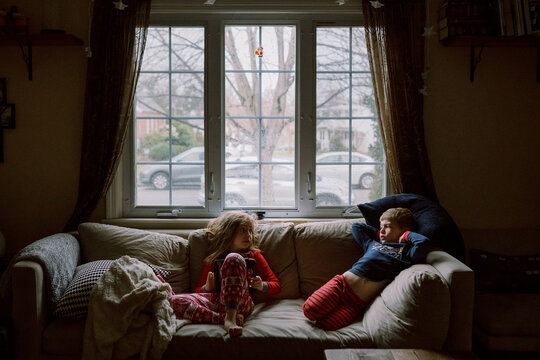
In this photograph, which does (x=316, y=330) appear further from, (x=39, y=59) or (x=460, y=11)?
(x=39, y=59)

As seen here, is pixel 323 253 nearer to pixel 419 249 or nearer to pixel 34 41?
pixel 419 249

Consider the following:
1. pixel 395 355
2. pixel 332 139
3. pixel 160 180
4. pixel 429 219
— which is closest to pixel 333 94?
pixel 332 139

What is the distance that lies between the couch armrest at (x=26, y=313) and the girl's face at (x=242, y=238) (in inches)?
42.2

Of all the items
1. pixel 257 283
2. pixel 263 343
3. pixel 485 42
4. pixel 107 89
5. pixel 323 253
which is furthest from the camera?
pixel 107 89

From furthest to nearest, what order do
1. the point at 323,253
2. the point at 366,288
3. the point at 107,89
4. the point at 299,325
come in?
the point at 107,89 → the point at 323,253 → the point at 366,288 → the point at 299,325

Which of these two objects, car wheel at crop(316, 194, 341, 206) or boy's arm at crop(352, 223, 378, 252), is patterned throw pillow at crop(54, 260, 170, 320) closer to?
boy's arm at crop(352, 223, 378, 252)

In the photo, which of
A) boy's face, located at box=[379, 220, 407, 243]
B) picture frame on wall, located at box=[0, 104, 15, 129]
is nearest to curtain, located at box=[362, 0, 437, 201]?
boy's face, located at box=[379, 220, 407, 243]

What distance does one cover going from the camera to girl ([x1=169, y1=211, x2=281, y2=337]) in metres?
2.34

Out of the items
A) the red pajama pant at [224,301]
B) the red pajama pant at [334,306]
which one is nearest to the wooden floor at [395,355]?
the red pajama pant at [334,306]

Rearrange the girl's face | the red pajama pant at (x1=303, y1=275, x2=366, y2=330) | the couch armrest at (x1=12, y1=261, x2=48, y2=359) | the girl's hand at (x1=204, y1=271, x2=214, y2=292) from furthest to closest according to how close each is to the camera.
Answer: the girl's face, the girl's hand at (x1=204, y1=271, x2=214, y2=292), the red pajama pant at (x1=303, y1=275, x2=366, y2=330), the couch armrest at (x1=12, y1=261, x2=48, y2=359)

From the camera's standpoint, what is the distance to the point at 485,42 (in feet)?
9.80

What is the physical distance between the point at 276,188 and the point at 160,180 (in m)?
0.88

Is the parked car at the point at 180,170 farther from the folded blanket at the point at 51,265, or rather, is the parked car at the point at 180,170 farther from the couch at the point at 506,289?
the couch at the point at 506,289

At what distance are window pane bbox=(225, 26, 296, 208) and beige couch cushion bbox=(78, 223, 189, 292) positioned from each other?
0.69m
